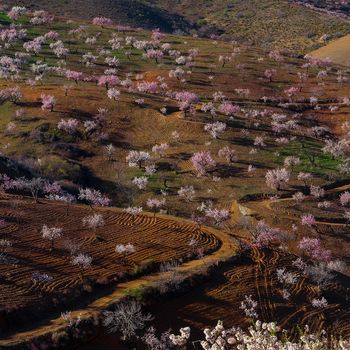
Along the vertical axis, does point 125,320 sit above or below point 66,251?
above

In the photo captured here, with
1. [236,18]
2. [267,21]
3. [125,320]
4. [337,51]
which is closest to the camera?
[125,320]

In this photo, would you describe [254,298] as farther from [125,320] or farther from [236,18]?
[236,18]

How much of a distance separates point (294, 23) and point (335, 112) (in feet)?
217

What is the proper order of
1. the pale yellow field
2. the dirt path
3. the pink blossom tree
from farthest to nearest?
the pale yellow field → the pink blossom tree → the dirt path

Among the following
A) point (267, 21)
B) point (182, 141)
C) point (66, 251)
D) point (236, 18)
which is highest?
point (267, 21)

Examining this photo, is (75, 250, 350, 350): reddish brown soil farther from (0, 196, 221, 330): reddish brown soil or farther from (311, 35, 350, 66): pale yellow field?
(311, 35, 350, 66): pale yellow field

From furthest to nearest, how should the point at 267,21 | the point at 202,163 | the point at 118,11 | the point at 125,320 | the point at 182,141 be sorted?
the point at 267,21 → the point at 118,11 → the point at 182,141 → the point at 202,163 → the point at 125,320

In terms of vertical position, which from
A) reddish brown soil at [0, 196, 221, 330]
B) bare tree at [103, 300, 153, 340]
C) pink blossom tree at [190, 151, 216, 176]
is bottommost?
pink blossom tree at [190, 151, 216, 176]

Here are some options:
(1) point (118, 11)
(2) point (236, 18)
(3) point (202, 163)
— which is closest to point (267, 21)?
(2) point (236, 18)

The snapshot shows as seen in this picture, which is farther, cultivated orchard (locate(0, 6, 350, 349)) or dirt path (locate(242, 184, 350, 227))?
dirt path (locate(242, 184, 350, 227))

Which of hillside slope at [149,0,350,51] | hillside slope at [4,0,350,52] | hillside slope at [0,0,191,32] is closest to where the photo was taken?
hillside slope at [149,0,350,51]

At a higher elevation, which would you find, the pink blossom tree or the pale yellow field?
the pale yellow field

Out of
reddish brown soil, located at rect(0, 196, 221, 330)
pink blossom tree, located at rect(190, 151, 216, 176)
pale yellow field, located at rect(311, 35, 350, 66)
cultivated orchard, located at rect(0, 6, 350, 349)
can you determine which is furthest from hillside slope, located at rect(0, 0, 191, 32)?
reddish brown soil, located at rect(0, 196, 221, 330)

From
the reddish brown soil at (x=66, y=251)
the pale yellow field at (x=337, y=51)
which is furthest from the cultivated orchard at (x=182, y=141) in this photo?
the pale yellow field at (x=337, y=51)
